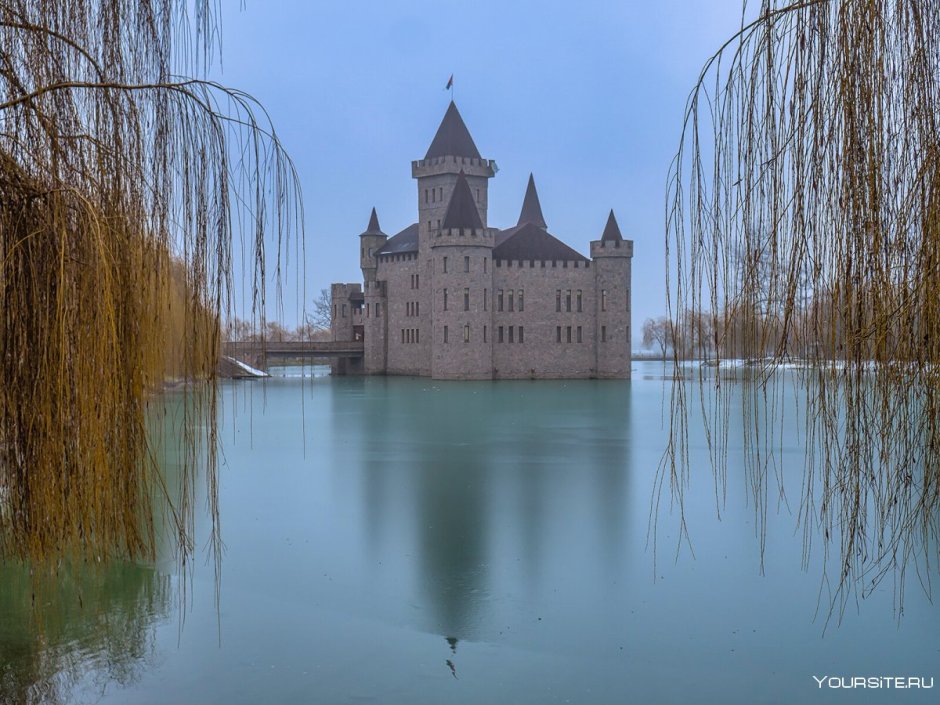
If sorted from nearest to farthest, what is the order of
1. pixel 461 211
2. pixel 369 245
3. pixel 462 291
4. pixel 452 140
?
1. pixel 461 211
2. pixel 462 291
3. pixel 452 140
4. pixel 369 245

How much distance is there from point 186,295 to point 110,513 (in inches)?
26.0

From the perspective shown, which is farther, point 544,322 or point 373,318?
point 373,318

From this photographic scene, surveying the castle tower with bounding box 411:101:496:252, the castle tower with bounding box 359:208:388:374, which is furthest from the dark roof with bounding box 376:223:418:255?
the castle tower with bounding box 411:101:496:252

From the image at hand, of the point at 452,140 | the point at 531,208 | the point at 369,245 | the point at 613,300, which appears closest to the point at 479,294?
the point at 613,300

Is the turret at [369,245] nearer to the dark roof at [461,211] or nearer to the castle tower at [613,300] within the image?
the dark roof at [461,211]

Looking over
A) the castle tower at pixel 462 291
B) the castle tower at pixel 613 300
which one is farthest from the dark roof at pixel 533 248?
the castle tower at pixel 462 291

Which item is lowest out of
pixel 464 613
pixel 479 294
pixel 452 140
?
pixel 464 613

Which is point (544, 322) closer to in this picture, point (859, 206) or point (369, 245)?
point (369, 245)

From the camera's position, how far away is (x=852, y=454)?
2.31 meters

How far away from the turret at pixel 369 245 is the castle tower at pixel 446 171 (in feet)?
14.6

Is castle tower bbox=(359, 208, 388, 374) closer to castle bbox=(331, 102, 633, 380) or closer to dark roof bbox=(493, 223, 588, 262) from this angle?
castle bbox=(331, 102, 633, 380)

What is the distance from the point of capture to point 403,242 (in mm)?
43656

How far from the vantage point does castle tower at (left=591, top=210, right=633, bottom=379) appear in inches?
1528

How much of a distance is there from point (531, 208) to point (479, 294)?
1549cm
